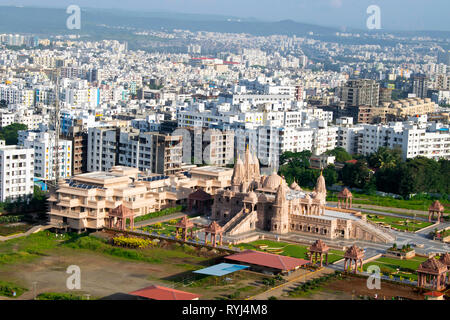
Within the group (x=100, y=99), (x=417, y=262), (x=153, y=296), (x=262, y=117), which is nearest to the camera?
(x=153, y=296)

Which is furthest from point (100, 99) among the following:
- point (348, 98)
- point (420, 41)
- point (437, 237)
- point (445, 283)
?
point (420, 41)

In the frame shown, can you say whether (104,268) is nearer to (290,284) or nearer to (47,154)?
(290,284)

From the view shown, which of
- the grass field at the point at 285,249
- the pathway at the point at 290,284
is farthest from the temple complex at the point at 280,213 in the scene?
the pathway at the point at 290,284

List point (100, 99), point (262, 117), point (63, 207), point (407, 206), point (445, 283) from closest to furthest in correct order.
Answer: point (445, 283), point (63, 207), point (407, 206), point (262, 117), point (100, 99)

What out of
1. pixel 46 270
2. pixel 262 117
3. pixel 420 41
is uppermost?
pixel 420 41

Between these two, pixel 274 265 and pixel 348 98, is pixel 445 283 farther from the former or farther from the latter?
pixel 348 98

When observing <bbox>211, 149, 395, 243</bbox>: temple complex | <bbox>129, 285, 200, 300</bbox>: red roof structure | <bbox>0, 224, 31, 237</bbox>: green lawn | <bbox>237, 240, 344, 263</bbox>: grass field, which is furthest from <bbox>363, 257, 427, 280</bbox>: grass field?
<bbox>0, 224, 31, 237</bbox>: green lawn

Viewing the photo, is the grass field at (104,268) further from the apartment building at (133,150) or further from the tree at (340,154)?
the tree at (340,154)
